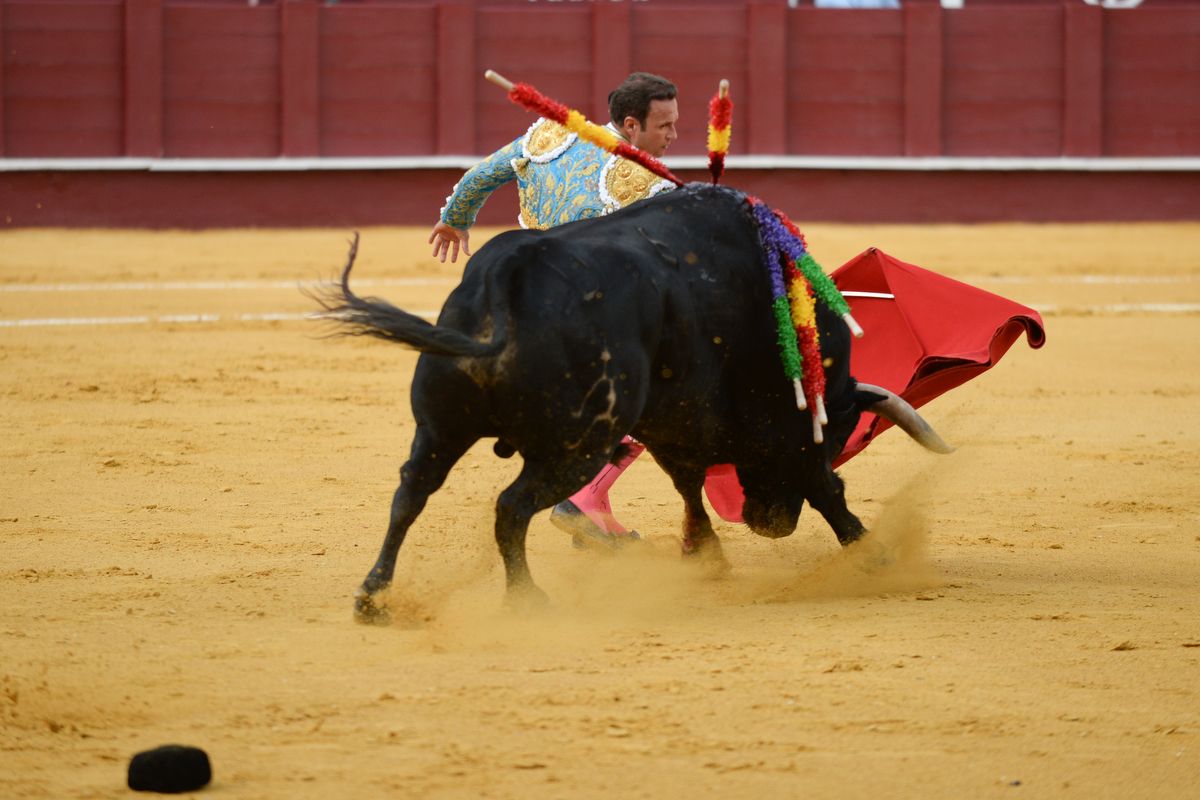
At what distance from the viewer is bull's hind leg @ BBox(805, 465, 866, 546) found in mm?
3855

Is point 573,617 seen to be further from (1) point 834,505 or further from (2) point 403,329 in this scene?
(1) point 834,505

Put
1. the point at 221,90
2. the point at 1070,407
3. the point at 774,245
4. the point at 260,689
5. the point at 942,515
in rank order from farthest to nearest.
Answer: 1. the point at 221,90
2. the point at 1070,407
3. the point at 942,515
4. the point at 774,245
5. the point at 260,689

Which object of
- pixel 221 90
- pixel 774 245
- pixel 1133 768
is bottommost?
pixel 1133 768

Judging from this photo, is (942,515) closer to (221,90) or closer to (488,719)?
(488,719)

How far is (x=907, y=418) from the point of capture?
3.86 meters

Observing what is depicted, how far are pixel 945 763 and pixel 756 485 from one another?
1.37 meters

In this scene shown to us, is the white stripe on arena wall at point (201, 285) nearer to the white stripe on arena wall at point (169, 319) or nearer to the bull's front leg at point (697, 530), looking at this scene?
the white stripe on arena wall at point (169, 319)

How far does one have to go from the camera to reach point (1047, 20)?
12.6m

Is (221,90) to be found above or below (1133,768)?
above

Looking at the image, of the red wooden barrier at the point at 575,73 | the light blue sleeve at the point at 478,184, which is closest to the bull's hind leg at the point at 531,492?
the light blue sleeve at the point at 478,184

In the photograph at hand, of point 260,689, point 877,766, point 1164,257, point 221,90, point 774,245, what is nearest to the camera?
point 877,766

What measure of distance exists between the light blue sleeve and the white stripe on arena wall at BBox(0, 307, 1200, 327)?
3.66 meters

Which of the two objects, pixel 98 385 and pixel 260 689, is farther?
pixel 98 385

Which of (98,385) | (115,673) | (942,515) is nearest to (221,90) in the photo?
(98,385)
